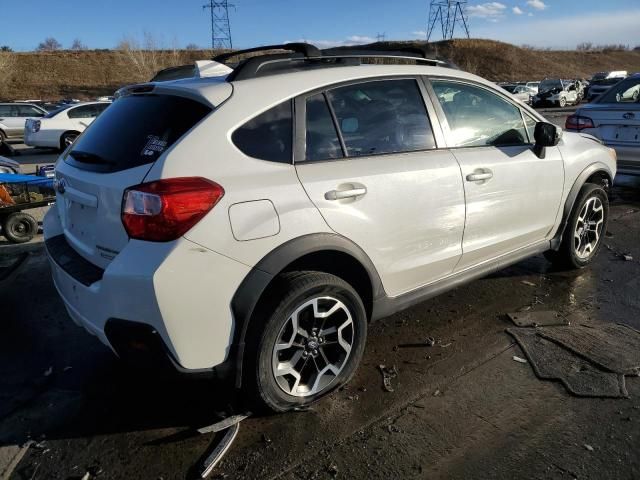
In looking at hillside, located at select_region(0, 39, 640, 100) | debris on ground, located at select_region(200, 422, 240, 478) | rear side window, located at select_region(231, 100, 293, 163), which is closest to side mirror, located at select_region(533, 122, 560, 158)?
rear side window, located at select_region(231, 100, 293, 163)

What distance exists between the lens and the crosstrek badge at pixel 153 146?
2483mm

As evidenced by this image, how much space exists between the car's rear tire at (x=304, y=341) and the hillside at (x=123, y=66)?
54068 mm

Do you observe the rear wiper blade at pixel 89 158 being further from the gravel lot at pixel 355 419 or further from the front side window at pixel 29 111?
the front side window at pixel 29 111

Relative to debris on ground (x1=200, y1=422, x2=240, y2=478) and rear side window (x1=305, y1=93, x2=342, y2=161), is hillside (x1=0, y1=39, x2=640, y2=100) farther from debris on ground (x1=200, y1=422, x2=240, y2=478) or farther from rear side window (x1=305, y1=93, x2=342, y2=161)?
debris on ground (x1=200, y1=422, x2=240, y2=478)

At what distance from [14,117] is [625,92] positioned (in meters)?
22.0

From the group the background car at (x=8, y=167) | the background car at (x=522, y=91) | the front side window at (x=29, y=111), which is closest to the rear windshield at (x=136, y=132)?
the background car at (x=8, y=167)

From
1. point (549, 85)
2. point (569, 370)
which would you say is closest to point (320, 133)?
point (569, 370)

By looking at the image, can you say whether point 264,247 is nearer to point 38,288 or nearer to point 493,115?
point 493,115

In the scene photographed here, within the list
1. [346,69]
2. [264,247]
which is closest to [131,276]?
[264,247]

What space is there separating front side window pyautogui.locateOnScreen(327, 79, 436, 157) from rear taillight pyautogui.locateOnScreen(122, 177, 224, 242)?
957mm

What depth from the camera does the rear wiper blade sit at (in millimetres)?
2682

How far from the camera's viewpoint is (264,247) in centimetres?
248

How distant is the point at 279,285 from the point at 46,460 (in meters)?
1.40

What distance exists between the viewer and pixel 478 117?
3727 millimetres
